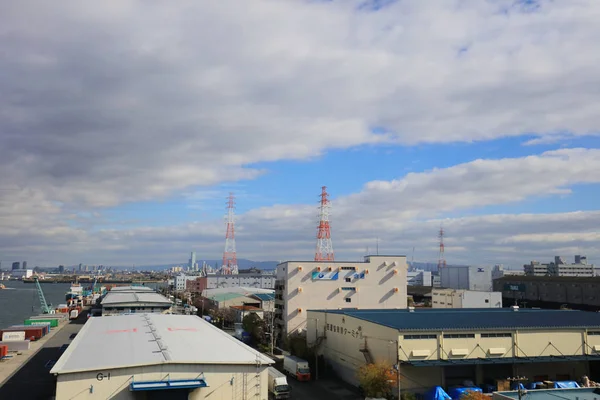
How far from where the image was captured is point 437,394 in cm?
2884

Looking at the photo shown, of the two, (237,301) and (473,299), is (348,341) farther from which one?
(237,301)

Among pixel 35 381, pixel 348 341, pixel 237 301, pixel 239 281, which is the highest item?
pixel 348 341

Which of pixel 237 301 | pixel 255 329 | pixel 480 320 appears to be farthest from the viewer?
pixel 237 301

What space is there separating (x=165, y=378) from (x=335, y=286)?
3559 centimetres

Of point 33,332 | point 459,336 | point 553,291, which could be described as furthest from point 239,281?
point 459,336

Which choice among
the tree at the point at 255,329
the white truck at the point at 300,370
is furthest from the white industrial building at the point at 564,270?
the white truck at the point at 300,370

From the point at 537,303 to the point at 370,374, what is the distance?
73617mm

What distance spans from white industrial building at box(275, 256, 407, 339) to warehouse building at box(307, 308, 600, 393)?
733 inches

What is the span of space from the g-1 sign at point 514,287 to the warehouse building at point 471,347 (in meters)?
60.7

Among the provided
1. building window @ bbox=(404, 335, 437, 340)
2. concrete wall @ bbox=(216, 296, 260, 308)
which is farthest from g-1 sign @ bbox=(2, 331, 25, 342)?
building window @ bbox=(404, 335, 437, 340)

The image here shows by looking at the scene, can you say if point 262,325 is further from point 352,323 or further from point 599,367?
point 599,367

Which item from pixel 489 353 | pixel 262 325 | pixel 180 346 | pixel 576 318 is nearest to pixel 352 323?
pixel 489 353

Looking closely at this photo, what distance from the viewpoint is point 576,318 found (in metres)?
38.3

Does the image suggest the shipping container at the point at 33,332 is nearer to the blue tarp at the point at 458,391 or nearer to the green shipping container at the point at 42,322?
the green shipping container at the point at 42,322
